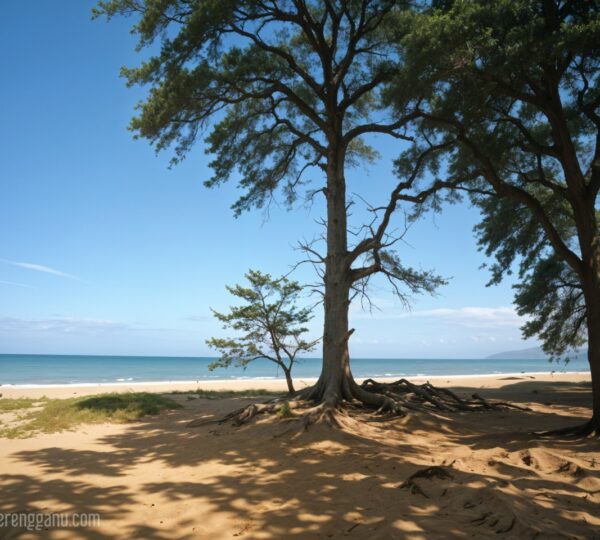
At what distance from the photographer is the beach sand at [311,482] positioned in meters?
3.50

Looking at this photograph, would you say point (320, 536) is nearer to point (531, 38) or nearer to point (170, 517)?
point (170, 517)

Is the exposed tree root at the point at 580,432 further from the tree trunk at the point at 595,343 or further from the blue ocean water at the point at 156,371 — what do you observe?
the blue ocean water at the point at 156,371

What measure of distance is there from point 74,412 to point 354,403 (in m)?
6.82

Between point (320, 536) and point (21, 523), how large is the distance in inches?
107

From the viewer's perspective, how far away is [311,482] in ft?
15.6

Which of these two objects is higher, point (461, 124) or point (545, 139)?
point (545, 139)

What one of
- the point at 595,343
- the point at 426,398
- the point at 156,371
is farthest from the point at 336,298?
the point at 156,371

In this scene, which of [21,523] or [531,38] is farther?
[531,38]

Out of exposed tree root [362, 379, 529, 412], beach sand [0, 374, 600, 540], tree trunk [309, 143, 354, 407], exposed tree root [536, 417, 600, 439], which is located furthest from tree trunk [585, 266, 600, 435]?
tree trunk [309, 143, 354, 407]

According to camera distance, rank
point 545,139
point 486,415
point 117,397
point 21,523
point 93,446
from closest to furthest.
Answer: point 21,523
point 93,446
point 486,415
point 545,139
point 117,397

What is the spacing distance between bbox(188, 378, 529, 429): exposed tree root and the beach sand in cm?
40

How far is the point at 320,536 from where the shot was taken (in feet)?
11.0

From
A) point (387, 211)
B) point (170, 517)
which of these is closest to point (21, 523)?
point (170, 517)

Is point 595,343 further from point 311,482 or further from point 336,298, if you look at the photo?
point 311,482
